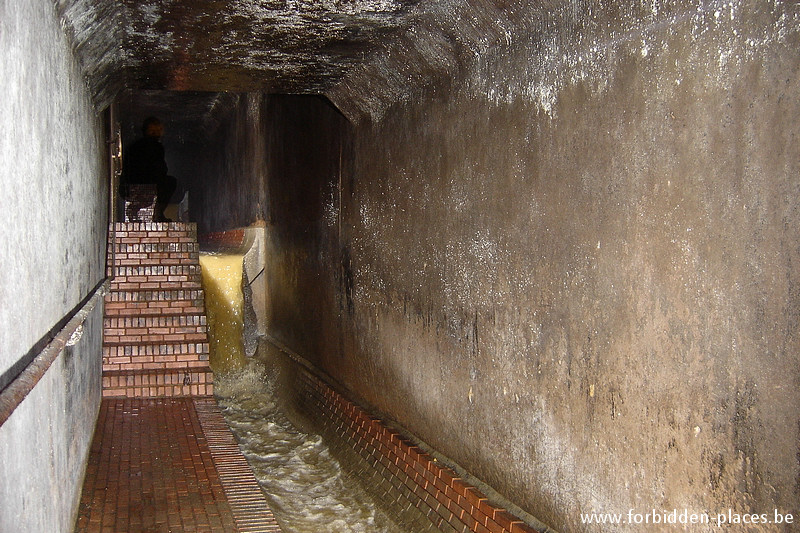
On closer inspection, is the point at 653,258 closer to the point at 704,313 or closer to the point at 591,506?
the point at 704,313

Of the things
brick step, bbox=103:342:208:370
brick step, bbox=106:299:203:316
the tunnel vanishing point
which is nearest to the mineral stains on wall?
brick step, bbox=106:299:203:316

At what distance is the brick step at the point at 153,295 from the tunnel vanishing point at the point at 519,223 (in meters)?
1.10

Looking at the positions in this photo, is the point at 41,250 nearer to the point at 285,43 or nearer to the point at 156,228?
the point at 285,43

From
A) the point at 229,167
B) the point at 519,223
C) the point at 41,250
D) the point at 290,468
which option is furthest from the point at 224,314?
the point at 41,250

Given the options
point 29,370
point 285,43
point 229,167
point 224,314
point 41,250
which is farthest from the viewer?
point 229,167

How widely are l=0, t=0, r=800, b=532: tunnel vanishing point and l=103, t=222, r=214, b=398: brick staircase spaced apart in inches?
26.8

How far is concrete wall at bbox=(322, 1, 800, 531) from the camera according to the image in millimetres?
2211

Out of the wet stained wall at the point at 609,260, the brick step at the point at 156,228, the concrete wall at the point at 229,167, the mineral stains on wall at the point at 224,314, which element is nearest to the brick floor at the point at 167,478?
the wet stained wall at the point at 609,260

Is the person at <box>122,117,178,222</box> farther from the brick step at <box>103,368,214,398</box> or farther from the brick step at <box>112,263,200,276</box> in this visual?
the brick step at <box>103,368,214,398</box>

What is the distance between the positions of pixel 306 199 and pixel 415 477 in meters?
4.28

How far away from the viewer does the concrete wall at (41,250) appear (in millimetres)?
2135

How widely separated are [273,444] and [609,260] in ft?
17.6

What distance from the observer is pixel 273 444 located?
752cm

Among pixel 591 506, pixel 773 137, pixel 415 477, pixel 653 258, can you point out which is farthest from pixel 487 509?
pixel 773 137
